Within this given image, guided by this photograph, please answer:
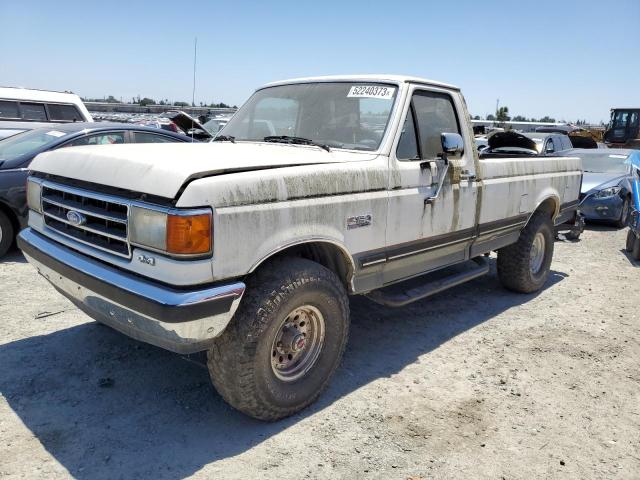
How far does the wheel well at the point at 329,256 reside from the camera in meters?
3.36

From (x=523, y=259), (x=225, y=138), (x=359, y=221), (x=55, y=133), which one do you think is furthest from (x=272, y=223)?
(x=55, y=133)

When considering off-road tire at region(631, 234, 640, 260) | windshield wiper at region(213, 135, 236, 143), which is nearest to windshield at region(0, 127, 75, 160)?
windshield wiper at region(213, 135, 236, 143)

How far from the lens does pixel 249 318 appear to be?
2.88 meters

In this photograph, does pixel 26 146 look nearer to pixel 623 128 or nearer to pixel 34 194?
pixel 34 194

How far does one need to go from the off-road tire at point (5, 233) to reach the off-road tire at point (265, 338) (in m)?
4.51

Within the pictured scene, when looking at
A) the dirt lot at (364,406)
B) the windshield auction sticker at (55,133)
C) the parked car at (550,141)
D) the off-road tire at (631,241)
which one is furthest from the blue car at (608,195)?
the windshield auction sticker at (55,133)

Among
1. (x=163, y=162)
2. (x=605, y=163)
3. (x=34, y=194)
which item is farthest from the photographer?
(x=605, y=163)

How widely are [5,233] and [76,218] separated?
12.9 ft

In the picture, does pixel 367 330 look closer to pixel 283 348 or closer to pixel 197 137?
pixel 283 348

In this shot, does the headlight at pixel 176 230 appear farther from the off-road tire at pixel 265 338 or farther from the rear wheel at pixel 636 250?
the rear wheel at pixel 636 250

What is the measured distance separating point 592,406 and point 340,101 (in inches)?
111

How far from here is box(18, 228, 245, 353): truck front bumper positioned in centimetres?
256

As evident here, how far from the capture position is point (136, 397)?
342 centimetres

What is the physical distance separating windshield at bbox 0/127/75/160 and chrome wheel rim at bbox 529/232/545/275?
581 centimetres
